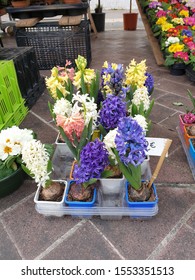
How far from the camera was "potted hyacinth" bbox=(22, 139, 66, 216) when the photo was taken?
1084 mm

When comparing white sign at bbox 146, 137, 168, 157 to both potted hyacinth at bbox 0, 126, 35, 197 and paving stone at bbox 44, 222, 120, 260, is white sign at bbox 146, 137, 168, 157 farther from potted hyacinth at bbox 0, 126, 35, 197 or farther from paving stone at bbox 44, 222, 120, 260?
potted hyacinth at bbox 0, 126, 35, 197

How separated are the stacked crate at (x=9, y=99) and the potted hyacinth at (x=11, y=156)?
1.41ft

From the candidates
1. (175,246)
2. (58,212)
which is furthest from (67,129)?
(175,246)

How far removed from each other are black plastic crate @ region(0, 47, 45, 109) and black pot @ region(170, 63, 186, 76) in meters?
1.68

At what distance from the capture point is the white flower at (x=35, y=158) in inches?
42.5

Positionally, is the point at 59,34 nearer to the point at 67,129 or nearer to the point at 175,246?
the point at 67,129

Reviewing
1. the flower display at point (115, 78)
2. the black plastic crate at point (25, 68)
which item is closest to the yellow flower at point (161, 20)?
the black plastic crate at point (25, 68)

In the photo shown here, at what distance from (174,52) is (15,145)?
94.9 inches

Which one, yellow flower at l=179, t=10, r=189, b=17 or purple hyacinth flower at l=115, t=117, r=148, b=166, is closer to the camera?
purple hyacinth flower at l=115, t=117, r=148, b=166

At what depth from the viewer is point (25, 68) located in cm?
239

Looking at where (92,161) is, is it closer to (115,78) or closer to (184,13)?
(115,78)

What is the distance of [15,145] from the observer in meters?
1.33

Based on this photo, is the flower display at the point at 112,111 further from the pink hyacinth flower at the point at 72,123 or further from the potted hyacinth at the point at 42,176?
the potted hyacinth at the point at 42,176

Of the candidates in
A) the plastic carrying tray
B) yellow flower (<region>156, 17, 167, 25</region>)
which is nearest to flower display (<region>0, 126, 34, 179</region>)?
the plastic carrying tray
